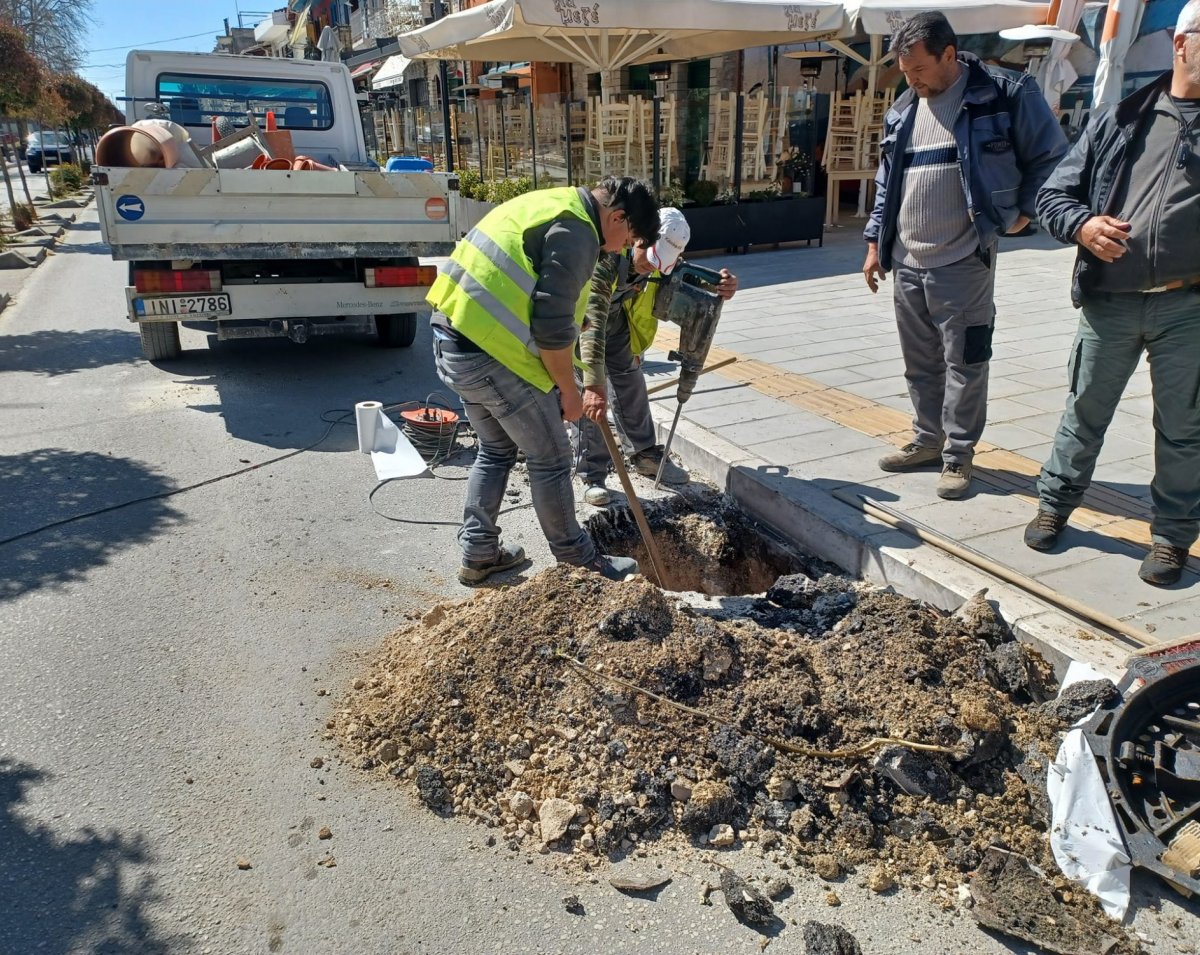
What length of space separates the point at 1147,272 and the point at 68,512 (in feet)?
15.9

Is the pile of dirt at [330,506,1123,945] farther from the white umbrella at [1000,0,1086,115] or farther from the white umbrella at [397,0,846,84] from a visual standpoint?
the white umbrella at [1000,0,1086,115]

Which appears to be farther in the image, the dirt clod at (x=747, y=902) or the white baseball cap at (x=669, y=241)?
the white baseball cap at (x=669, y=241)

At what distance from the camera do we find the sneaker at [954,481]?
4.27 metres

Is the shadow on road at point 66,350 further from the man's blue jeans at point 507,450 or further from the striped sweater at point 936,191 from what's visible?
the striped sweater at point 936,191

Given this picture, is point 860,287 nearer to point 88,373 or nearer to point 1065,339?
point 1065,339

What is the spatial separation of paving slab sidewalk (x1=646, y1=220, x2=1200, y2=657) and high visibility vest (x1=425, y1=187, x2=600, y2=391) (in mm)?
1638

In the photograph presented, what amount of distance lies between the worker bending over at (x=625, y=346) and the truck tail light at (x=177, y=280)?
10.8ft

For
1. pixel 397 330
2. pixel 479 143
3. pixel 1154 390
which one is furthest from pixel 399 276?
pixel 479 143

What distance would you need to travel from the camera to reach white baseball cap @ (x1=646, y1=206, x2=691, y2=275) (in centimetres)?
436

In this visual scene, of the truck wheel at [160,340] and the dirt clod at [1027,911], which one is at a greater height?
the truck wheel at [160,340]

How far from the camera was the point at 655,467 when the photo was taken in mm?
5066

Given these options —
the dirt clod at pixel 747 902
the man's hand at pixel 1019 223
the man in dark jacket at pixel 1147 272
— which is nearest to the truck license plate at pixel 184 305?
the man's hand at pixel 1019 223

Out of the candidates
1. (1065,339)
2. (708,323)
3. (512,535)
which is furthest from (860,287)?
(512,535)

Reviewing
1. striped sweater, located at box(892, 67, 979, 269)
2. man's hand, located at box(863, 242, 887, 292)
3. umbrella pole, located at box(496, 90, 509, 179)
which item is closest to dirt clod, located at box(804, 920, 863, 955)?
striped sweater, located at box(892, 67, 979, 269)
